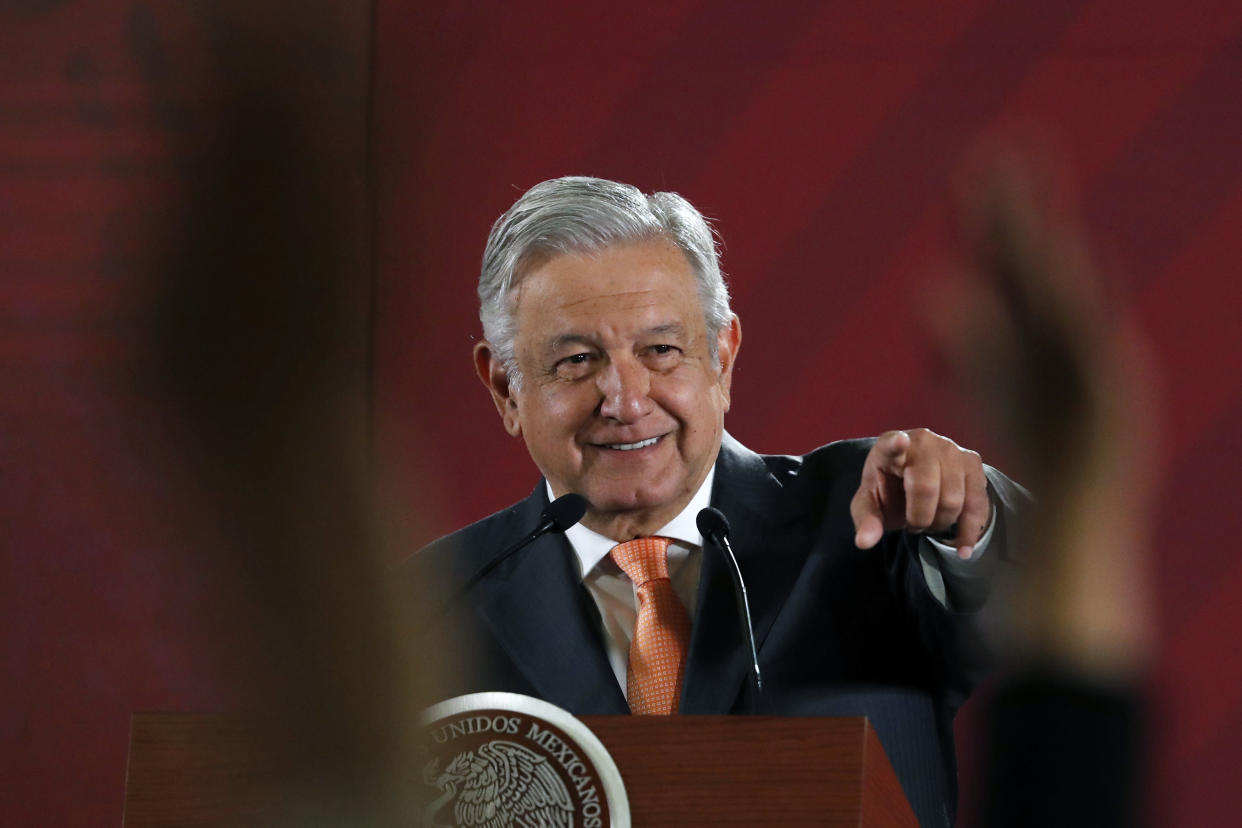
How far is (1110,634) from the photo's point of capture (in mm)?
953

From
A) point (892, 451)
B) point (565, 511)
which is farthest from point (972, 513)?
point (565, 511)

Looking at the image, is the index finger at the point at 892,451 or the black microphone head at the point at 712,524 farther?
the black microphone head at the point at 712,524

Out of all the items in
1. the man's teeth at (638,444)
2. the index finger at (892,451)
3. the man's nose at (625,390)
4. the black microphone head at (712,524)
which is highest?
the man's nose at (625,390)

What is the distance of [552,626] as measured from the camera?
1.75 meters

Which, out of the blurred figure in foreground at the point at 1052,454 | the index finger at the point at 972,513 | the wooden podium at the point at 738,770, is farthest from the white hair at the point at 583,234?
the wooden podium at the point at 738,770

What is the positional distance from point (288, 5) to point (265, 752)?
0.14m

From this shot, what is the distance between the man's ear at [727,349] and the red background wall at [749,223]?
11cm

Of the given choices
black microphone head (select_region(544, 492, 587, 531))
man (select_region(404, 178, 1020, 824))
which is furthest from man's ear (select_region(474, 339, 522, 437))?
black microphone head (select_region(544, 492, 587, 531))

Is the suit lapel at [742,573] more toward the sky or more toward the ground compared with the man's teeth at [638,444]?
more toward the ground

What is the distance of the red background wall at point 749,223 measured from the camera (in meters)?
2.07

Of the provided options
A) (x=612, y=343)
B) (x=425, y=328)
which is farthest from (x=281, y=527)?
(x=425, y=328)

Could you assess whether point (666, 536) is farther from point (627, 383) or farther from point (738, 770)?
point (738, 770)

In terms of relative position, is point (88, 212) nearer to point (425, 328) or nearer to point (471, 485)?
point (425, 328)

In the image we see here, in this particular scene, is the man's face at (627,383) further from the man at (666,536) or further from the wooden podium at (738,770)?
the wooden podium at (738,770)
